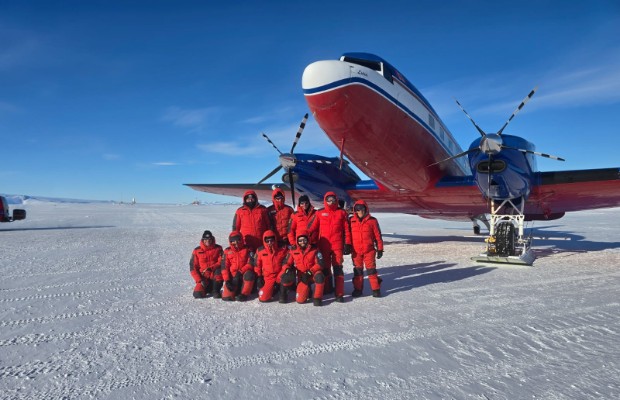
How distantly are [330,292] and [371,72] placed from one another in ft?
18.8

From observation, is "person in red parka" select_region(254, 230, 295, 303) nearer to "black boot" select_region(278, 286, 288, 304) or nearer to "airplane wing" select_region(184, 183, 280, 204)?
"black boot" select_region(278, 286, 288, 304)

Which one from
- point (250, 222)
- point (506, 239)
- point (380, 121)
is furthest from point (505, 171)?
point (250, 222)

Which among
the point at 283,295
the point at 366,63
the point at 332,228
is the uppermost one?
the point at 366,63

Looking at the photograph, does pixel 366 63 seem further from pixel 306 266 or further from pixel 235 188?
pixel 235 188

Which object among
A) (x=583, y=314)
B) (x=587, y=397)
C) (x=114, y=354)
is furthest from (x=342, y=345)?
(x=583, y=314)

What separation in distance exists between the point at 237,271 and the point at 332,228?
1.93 meters

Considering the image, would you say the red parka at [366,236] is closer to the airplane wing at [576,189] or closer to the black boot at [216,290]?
the black boot at [216,290]

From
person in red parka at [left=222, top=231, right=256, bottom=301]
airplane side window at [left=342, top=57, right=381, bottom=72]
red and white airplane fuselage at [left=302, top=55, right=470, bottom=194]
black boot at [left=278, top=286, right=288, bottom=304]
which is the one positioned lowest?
black boot at [left=278, top=286, right=288, bottom=304]

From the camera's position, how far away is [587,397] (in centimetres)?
282

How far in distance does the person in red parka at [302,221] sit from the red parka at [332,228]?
0.12m

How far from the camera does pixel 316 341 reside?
4078mm

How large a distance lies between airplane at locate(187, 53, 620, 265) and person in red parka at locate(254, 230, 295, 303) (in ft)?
13.5

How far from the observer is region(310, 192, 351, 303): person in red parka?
6337mm

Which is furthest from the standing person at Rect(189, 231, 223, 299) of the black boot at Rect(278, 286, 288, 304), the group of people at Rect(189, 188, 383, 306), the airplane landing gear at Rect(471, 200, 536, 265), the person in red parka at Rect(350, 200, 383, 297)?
the airplane landing gear at Rect(471, 200, 536, 265)
